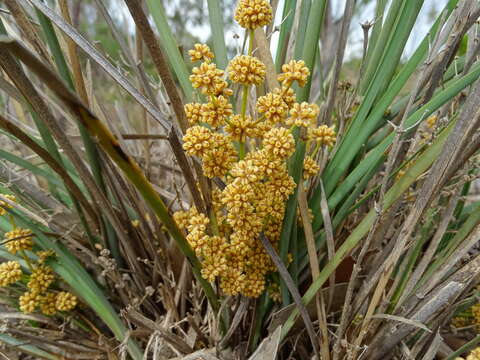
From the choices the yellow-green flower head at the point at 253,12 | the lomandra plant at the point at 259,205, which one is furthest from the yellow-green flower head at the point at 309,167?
the yellow-green flower head at the point at 253,12

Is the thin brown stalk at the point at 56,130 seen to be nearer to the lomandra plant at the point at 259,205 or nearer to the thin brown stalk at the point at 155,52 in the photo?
the lomandra plant at the point at 259,205

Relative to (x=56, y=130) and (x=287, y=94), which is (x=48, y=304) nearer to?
(x=56, y=130)

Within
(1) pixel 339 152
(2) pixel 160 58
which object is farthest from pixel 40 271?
(1) pixel 339 152

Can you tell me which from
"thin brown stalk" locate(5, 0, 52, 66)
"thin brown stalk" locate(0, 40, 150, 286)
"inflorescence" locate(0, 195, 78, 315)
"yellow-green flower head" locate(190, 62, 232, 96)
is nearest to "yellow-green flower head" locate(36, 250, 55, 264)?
"inflorescence" locate(0, 195, 78, 315)

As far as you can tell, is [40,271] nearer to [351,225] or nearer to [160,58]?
[160,58]

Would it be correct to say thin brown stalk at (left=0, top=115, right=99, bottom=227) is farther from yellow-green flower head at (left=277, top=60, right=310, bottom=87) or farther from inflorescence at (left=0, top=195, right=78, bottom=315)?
yellow-green flower head at (left=277, top=60, right=310, bottom=87)

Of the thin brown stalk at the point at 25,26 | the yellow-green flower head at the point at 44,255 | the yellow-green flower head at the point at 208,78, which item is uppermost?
the thin brown stalk at the point at 25,26

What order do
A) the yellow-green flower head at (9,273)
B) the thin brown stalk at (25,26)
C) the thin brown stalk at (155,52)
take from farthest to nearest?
the yellow-green flower head at (9,273)
the thin brown stalk at (25,26)
the thin brown stalk at (155,52)
